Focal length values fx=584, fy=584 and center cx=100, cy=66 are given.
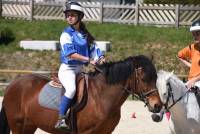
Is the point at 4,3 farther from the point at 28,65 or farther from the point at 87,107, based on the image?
the point at 87,107

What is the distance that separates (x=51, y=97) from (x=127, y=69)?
115 cm

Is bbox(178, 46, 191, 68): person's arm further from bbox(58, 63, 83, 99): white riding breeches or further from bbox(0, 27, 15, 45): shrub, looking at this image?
bbox(0, 27, 15, 45): shrub

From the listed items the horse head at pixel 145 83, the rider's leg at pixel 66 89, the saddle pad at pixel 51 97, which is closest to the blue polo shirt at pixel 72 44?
the rider's leg at pixel 66 89

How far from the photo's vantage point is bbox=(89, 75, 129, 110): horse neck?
24.6ft

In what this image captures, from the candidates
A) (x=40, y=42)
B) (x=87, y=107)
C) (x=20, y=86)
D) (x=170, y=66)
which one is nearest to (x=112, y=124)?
(x=87, y=107)

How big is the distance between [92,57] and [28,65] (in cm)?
1259

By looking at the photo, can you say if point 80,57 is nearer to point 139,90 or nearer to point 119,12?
point 139,90

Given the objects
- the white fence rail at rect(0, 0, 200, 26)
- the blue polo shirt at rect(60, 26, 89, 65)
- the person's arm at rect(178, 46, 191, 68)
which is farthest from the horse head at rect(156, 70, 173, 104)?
the white fence rail at rect(0, 0, 200, 26)

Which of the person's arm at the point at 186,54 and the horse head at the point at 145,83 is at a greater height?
the person's arm at the point at 186,54

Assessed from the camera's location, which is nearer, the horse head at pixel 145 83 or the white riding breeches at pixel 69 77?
the horse head at pixel 145 83

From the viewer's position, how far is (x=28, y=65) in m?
20.2

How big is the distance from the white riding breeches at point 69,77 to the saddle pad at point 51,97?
173mm

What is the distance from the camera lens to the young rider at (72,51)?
757 centimetres

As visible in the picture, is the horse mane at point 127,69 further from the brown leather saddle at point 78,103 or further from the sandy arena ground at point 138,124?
the sandy arena ground at point 138,124
